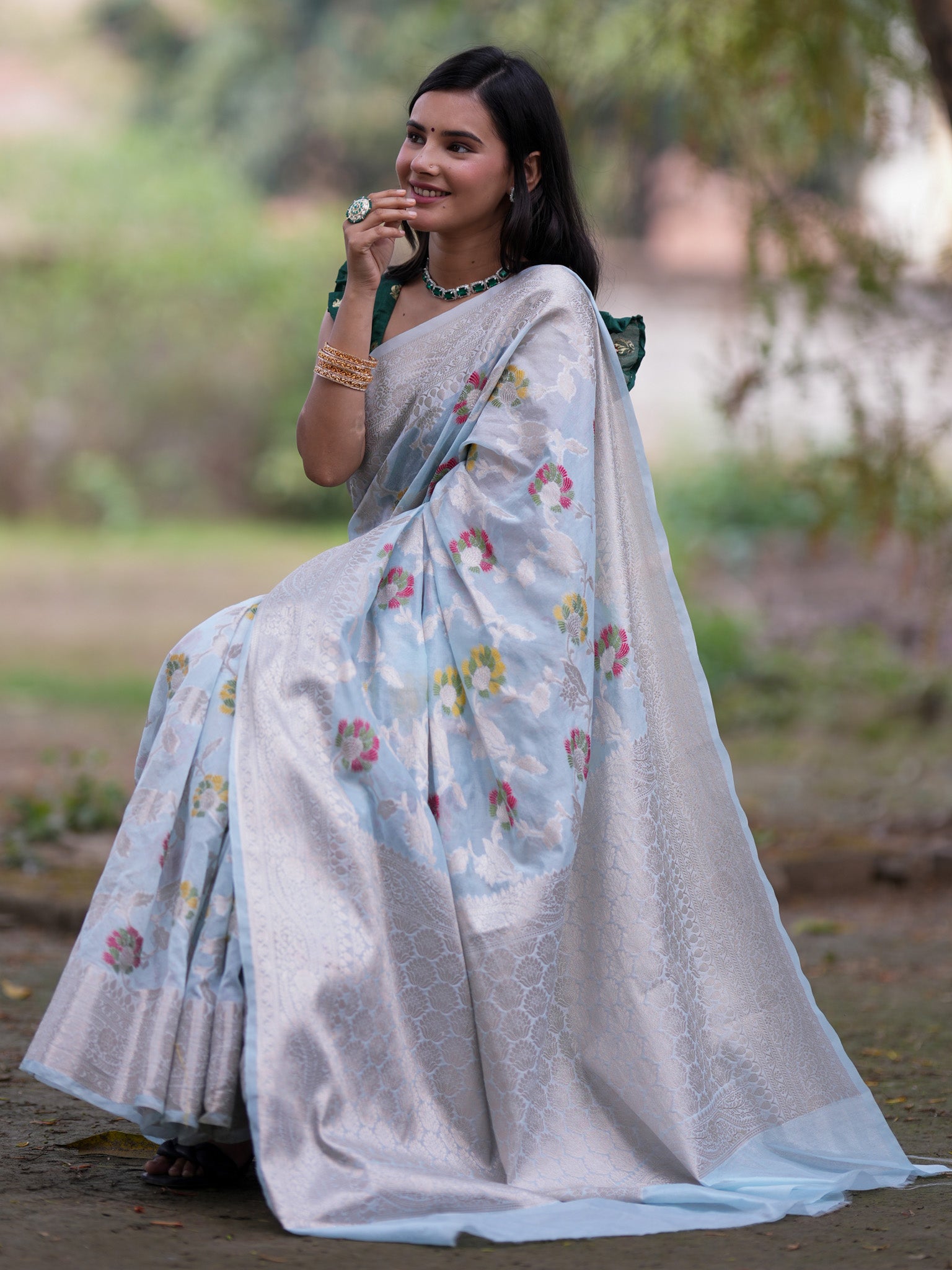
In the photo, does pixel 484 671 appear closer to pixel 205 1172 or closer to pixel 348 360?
pixel 348 360

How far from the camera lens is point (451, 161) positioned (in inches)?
109

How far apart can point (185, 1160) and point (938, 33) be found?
3.62 m

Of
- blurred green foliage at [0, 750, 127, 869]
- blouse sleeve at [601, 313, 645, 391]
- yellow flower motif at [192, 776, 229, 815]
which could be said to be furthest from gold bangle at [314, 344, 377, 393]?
blurred green foliage at [0, 750, 127, 869]

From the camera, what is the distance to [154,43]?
21.5 meters

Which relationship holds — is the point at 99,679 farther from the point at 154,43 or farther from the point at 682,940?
the point at 154,43

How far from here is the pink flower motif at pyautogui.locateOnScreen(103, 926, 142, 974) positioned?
2.48 metres

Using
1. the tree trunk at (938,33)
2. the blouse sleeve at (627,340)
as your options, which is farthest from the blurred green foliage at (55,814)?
the tree trunk at (938,33)

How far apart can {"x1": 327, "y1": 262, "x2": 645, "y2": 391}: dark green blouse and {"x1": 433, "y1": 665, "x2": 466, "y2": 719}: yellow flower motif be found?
636mm

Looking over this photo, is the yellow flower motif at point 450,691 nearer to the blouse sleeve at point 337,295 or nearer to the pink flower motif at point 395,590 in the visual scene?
the pink flower motif at point 395,590

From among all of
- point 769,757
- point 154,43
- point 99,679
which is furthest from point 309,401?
point 154,43

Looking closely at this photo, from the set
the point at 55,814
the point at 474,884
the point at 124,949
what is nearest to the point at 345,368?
the point at 474,884

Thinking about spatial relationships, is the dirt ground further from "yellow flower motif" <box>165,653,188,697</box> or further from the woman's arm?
the woman's arm

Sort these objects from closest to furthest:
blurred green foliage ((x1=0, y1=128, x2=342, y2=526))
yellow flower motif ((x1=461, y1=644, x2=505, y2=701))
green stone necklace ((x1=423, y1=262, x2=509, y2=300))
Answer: yellow flower motif ((x1=461, y1=644, x2=505, y2=701))
green stone necklace ((x1=423, y1=262, x2=509, y2=300))
blurred green foliage ((x1=0, y1=128, x2=342, y2=526))

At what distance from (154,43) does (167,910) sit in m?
21.1
